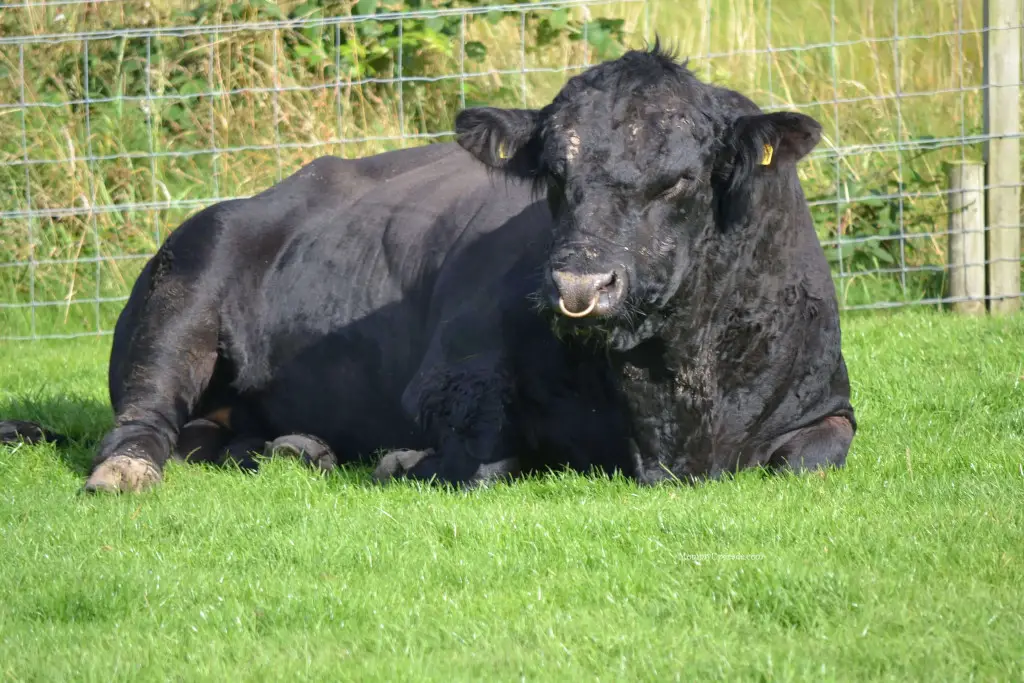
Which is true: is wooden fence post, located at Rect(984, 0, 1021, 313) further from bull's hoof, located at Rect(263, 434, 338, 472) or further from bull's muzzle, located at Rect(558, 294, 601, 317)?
bull's muzzle, located at Rect(558, 294, 601, 317)

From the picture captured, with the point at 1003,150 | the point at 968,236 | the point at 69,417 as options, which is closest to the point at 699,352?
the point at 69,417

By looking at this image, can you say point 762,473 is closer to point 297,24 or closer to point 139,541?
point 139,541

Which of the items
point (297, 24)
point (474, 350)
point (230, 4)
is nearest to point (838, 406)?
point (474, 350)

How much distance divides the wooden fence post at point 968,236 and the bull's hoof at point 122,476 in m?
5.51

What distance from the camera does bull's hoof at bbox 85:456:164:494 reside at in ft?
18.3

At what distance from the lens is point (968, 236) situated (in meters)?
8.95

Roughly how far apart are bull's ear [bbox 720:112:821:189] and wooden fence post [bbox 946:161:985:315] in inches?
170

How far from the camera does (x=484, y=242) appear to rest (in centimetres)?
591

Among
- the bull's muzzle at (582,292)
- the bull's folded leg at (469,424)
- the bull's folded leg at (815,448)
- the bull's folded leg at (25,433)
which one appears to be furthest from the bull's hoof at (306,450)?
the bull's folded leg at (815,448)

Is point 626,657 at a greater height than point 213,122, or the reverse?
point 213,122

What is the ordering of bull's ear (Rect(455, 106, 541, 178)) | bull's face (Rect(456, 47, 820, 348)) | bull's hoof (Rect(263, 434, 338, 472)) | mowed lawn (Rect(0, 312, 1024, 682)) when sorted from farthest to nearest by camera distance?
bull's hoof (Rect(263, 434, 338, 472))
bull's ear (Rect(455, 106, 541, 178))
bull's face (Rect(456, 47, 820, 348))
mowed lawn (Rect(0, 312, 1024, 682))

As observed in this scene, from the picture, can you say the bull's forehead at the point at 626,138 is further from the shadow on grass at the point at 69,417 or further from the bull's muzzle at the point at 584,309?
the shadow on grass at the point at 69,417

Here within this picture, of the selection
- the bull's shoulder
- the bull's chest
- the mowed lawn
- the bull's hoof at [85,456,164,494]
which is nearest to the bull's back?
the bull's shoulder

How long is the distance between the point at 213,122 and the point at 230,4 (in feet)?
3.92
